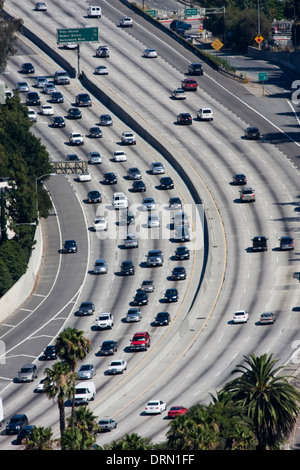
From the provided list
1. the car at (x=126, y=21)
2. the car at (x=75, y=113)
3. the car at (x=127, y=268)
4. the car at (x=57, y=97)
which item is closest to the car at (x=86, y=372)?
the car at (x=127, y=268)

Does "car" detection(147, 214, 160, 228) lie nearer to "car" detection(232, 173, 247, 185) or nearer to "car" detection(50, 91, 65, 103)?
"car" detection(232, 173, 247, 185)

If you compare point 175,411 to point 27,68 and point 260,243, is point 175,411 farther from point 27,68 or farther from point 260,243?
point 27,68

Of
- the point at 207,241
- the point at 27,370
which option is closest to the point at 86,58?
the point at 207,241

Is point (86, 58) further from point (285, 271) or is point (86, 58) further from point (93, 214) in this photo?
point (285, 271)

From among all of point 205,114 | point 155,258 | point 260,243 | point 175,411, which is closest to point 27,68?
point 205,114

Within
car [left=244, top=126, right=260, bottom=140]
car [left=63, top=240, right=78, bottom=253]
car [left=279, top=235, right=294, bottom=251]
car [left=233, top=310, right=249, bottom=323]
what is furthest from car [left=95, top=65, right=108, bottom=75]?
car [left=233, top=310, right=249, bottom=323]

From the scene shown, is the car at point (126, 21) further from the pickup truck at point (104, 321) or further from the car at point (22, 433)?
the car at point (22, 433)
